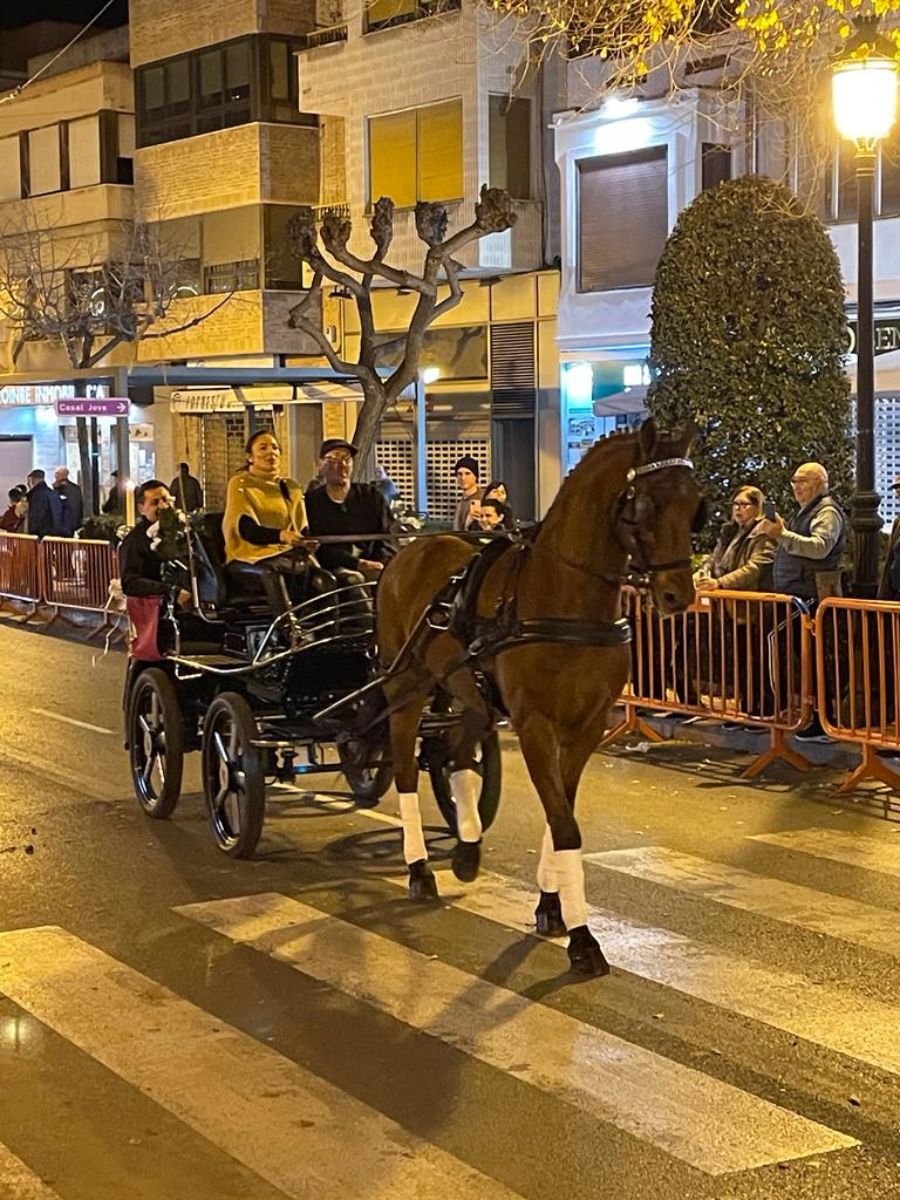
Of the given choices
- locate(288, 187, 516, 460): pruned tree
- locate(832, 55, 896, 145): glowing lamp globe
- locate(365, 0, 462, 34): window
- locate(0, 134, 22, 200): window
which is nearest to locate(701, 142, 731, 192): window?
locate(288, 187, 516, 460): pruned tree

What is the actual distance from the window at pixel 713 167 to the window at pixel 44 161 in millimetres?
21479

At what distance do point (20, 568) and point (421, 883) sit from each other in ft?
56.3

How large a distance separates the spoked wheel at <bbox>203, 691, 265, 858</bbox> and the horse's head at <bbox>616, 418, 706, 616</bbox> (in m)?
2.83

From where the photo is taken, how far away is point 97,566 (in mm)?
22797

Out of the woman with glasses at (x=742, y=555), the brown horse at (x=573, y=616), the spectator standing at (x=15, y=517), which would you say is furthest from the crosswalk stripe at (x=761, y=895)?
the spectator standing at (x=15, y=517)

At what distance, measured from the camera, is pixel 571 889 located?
24.5ft

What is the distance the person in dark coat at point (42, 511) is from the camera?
2605cm

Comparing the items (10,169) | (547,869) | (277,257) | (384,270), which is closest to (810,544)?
(547,869)

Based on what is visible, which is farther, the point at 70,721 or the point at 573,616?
the point at 70,721

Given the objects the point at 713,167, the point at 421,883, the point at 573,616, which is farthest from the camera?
the point at 713,167

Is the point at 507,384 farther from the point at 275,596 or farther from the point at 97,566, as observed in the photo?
the point at 275,596

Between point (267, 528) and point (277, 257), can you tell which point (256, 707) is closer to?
point (267, 528)

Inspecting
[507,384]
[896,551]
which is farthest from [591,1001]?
[507,384]

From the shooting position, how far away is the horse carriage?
952 centimetres
